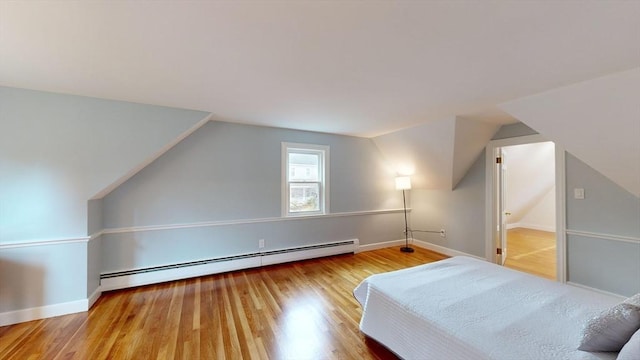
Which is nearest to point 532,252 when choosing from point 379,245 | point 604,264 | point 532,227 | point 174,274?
point 604,264

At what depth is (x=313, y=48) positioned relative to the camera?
1.56 m

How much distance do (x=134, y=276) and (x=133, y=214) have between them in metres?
0.76

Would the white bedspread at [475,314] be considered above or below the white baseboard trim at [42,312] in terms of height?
above

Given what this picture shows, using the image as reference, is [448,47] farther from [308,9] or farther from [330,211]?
[330,211]

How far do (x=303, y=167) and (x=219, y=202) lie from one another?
1.46 m

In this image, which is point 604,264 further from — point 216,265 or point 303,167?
point 216,265

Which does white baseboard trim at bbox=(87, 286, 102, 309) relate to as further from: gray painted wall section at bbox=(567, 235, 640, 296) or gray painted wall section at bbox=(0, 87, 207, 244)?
gray painted wall section at bbox=(567, 235, 640, 296)

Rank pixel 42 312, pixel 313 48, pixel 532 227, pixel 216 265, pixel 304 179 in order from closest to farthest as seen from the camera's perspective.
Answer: pixel 313 48, pixel 42 312, pixel 216 265, pixel 304 179, pixel 532 227

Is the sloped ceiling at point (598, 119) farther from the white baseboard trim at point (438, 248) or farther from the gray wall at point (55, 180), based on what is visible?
the gray wall at point (55, 180)

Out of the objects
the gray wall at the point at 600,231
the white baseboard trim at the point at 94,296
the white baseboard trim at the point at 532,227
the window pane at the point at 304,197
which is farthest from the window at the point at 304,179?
the white baseboard trim at the point at 532,227

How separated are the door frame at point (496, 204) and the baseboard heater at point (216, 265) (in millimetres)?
2119

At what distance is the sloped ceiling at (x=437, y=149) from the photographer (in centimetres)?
332

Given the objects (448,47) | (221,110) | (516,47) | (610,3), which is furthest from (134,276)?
(610,3)

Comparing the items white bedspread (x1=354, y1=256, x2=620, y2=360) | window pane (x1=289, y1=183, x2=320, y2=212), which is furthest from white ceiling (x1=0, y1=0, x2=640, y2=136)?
window pane (x1=289, y1=183, x2=320, y2=212)
